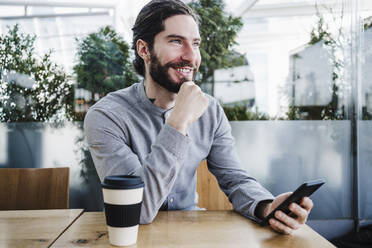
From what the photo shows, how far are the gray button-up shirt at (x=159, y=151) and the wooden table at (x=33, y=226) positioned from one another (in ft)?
0.70

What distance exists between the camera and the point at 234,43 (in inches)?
118

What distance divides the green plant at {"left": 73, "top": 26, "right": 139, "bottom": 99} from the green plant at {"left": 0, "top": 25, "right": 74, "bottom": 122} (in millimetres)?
184

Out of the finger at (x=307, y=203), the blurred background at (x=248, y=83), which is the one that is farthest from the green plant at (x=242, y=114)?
the finger at (x=307, y=203)

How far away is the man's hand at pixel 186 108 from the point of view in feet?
3.45

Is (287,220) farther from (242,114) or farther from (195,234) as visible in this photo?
(242,114)

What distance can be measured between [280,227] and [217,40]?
2331mm

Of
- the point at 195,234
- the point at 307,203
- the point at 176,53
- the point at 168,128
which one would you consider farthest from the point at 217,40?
the point at 195,234

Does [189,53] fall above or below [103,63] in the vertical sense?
below

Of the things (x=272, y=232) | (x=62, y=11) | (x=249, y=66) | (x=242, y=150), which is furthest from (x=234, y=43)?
(x=272, y=232)

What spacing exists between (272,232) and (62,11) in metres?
2.83

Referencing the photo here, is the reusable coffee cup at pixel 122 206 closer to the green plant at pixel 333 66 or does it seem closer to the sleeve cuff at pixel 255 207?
the sleeve cuff at pixel 255 207

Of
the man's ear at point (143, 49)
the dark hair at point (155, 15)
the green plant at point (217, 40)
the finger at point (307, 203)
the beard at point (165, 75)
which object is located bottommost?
the finger at point (307, 203)

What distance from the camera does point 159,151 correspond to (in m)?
1.01

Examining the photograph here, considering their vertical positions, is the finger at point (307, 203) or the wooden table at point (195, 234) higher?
the finger at point (307, 203)
